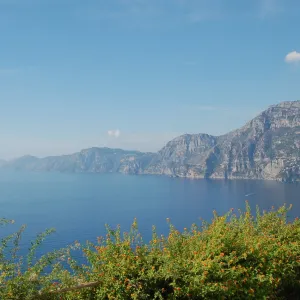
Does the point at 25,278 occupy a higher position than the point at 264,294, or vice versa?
the point at 25,278

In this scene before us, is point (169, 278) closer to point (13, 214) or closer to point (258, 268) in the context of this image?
point (258, 268)

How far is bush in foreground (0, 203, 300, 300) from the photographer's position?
21.6 ft

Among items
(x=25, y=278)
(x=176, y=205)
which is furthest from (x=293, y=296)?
(x=176, y=205)

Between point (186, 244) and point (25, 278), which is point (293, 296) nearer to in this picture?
point (186, 244)

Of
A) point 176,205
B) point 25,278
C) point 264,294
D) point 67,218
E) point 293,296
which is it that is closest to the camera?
point 25,278

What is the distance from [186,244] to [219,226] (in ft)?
3.22

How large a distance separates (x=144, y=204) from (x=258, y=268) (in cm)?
12291

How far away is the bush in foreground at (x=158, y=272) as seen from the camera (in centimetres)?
659

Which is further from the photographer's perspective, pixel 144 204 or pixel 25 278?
pixel 144 204

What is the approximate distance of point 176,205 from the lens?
125 metres

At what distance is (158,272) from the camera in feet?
23.2

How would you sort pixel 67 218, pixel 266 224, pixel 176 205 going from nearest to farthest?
pixel 266 224 → pixel 67 218 → pixel 176 205

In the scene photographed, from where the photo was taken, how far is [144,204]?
12975cm

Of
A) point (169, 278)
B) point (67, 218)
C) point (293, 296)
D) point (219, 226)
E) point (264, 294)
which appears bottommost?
point (67, 218)
